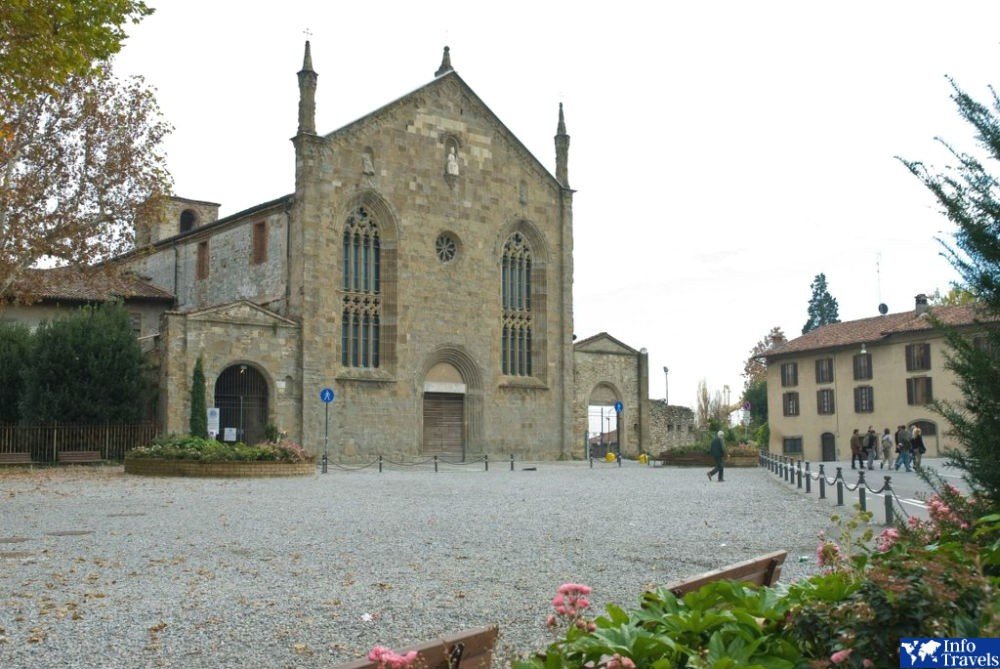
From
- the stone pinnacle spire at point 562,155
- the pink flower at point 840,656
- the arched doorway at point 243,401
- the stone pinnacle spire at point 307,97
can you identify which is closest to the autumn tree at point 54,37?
the pink flower at point 840,656

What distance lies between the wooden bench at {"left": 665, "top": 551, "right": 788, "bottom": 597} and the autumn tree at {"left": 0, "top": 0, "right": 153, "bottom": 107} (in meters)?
12.8

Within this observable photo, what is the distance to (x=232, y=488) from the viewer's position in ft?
70.5

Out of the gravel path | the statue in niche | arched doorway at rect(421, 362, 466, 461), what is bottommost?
the gravel path

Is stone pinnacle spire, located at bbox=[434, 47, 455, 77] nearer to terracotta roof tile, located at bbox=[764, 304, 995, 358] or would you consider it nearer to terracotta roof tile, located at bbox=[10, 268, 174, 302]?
terracotta roof tile, located at bbox=[10, 268, 174, 302]

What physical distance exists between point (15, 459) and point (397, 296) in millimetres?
14663

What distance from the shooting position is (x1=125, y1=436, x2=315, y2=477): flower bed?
25562 millimetres

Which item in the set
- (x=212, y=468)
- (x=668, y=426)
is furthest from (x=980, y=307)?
(x=668, y=426)

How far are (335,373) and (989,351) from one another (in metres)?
31.7

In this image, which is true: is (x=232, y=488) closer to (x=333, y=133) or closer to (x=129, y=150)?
(x=129, y=150)

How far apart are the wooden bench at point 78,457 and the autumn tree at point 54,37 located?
17156 millimetres

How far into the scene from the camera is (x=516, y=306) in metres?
42.3

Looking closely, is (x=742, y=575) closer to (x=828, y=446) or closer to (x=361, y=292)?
(x=361, y=292)

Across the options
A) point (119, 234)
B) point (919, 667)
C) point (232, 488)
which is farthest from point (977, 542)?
point (119, 234)

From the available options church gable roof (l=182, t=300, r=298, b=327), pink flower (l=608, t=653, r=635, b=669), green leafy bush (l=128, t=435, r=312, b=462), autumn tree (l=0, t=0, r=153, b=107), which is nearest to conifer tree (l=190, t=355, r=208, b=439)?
church gable roof (l=182, t=300, r=298, b=327)
